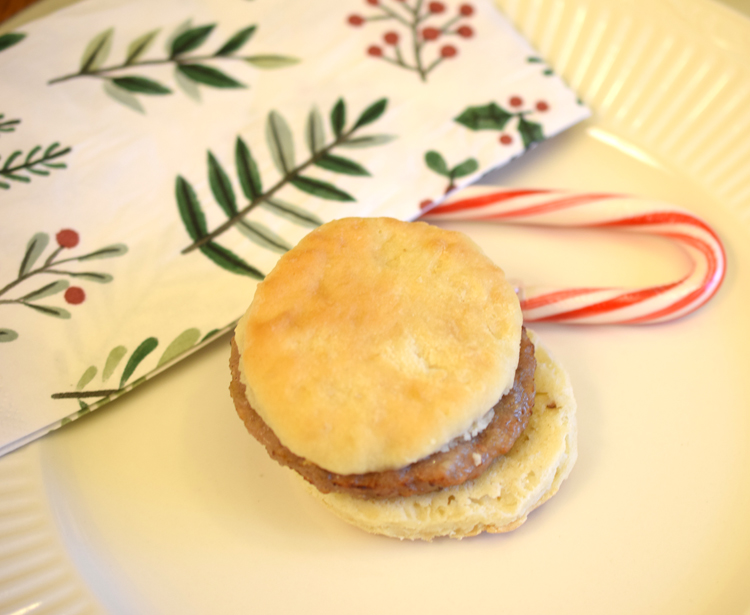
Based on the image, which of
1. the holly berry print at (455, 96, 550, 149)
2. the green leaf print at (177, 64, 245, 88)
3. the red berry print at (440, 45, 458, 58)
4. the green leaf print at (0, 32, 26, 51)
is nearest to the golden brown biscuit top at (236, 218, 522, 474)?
the holly berry print at (455, 96, 550, 149)

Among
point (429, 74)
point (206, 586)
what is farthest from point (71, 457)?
point (429, 74)

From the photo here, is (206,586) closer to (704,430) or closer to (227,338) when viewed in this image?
(227,338)

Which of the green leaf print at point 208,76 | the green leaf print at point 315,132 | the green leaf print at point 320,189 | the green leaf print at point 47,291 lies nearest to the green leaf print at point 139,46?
the green leaf print at point 208,76

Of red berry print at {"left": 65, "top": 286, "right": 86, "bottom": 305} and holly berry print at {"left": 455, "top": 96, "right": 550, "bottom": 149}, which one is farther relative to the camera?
holly berry print at {"left": 455, "top": 96, "right": 550, "bottom": 149}

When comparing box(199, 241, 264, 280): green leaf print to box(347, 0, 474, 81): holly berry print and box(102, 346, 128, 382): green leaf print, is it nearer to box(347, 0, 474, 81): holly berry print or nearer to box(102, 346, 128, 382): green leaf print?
box(102, 346, 128, 382): green leaf print

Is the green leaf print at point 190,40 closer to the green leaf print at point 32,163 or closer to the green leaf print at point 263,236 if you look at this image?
the green leaf print at point 32,163

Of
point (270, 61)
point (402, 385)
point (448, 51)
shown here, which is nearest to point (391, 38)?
point (448, 51)

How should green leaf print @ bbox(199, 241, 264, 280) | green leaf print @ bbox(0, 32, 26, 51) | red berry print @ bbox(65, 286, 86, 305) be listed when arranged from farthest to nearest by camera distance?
green leaf print @ bbox(0, 32, 26, 51) → green leaf print @ bbox(199, 241, 264, 280) → red berry print @ bbox(65, 286, 86, 305)

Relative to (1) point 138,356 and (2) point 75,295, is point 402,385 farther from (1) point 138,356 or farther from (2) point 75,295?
(2) point 75,295
